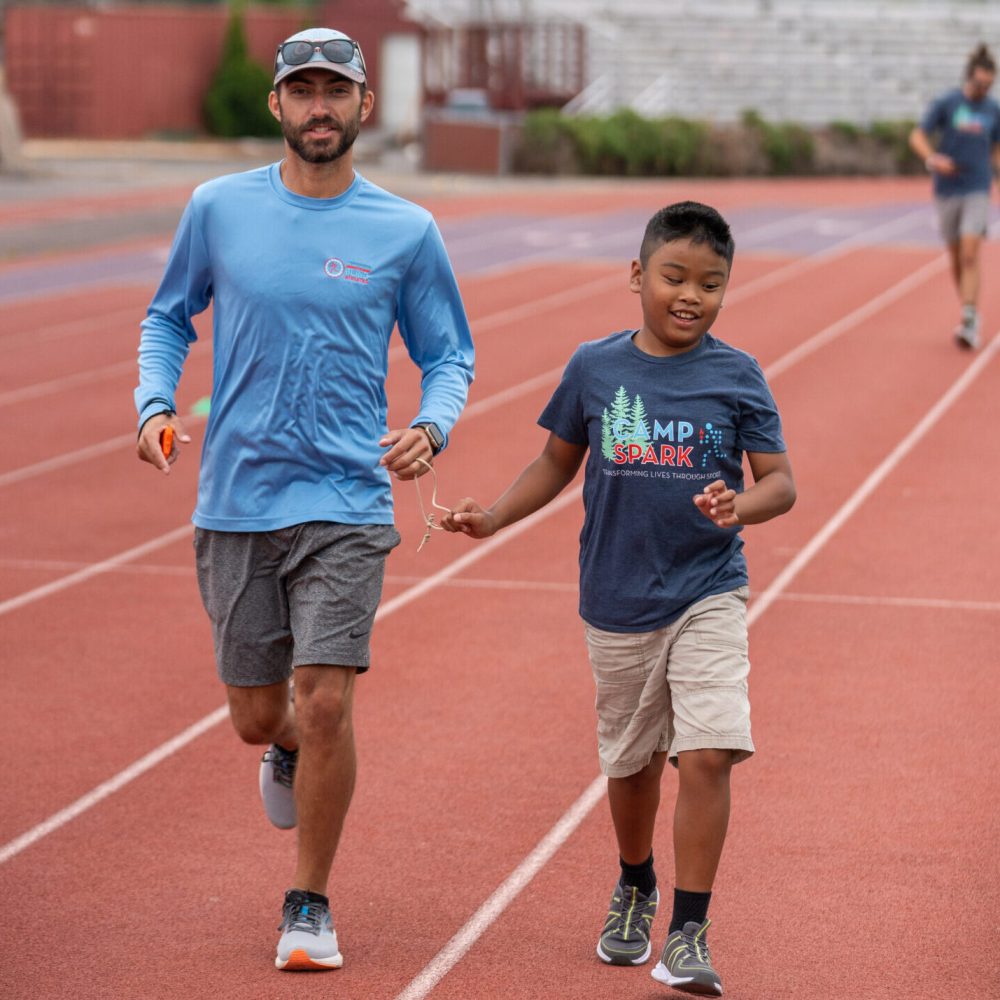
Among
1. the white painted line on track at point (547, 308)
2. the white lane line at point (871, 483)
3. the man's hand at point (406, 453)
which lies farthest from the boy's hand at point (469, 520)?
the white painted line on track at point (547, 308)

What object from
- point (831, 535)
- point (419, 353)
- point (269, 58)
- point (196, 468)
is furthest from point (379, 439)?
point (269, 58)

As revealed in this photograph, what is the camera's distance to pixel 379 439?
4559 millimetres

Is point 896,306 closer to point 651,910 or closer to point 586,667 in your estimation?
point 586,667

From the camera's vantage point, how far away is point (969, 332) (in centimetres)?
1447

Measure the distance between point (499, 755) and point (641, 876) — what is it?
171cm

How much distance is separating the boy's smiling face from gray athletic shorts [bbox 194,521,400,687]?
2.83 ft

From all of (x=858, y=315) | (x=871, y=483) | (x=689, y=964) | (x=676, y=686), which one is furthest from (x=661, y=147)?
(x=689, y=964)

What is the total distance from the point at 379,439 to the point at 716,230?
0.94 meters

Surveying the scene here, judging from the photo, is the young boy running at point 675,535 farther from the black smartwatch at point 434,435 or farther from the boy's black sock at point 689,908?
the black smartwatch at point 434,435

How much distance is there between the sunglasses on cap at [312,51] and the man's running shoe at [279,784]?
5.72ft

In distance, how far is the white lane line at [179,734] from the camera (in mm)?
5480

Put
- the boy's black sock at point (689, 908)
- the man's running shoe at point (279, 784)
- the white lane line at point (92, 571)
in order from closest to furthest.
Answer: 1. the boy's black sock at point (689, 908)
2. the man's running shoe at point (279, 784)
3. the white lane line at point (92, 571)

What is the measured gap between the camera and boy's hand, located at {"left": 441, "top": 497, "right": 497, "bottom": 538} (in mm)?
4273

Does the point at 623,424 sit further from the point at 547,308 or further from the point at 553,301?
the point at 553,301
